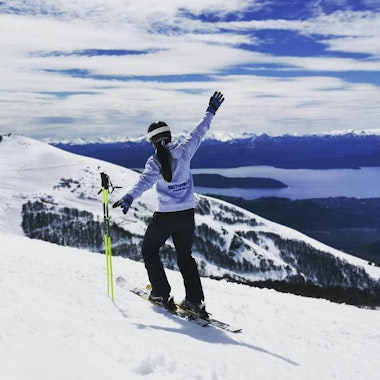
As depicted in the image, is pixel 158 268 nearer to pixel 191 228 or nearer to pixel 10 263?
pixel 191 228

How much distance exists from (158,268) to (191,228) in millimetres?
1027

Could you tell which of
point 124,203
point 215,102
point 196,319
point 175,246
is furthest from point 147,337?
point 215,102

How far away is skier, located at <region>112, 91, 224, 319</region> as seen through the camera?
7629mm

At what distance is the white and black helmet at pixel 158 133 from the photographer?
25.0 ft

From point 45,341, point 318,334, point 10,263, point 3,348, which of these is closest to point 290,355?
point 318,334

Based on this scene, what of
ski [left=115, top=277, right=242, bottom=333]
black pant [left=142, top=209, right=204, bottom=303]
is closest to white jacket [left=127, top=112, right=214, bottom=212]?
black pant [left=142, top=209, right=204, bottom=303]

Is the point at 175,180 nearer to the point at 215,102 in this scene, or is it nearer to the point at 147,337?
the point at 215,102

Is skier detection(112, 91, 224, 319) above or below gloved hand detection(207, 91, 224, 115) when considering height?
below

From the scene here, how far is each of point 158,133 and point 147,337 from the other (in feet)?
10.7

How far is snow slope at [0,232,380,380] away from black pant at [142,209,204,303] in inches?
22.5

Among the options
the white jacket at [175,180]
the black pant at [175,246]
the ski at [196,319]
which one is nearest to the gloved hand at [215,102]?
the white jacket at [175,180]

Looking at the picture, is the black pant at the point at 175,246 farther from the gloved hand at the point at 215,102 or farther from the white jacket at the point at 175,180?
the gloved hand at the point at 215,102

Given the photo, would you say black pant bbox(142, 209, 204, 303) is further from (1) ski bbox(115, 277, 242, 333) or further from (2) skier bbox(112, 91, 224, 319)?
(1) ski bbox(115, 277, 242, 333)

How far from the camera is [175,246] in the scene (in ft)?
27.2
